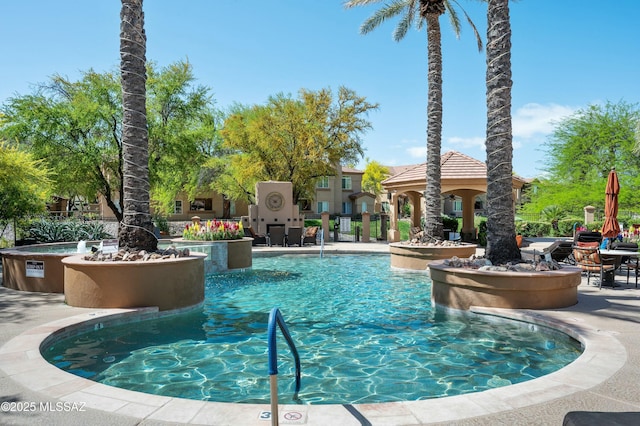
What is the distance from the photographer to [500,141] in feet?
32.1

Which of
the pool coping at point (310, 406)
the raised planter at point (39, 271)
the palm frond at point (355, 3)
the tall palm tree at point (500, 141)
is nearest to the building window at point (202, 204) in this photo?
the palm frond at point (355, 3)

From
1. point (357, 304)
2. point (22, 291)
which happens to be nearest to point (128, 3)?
point (22, 291)

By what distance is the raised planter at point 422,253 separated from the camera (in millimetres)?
14648

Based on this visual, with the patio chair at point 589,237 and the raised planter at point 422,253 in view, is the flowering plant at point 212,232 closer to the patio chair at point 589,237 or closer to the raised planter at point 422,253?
the raised planter at point 422,253

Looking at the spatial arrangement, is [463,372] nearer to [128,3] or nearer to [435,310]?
[435,310]

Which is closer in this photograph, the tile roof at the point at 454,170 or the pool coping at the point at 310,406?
the pool coping at the point at 310,406

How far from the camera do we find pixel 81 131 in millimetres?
24828

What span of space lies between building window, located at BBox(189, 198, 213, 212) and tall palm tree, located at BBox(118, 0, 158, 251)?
46.5 meters

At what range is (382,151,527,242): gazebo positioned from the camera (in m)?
22.7

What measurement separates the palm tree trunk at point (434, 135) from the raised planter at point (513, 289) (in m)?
6.82

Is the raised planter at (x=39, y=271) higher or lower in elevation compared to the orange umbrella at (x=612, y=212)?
lower

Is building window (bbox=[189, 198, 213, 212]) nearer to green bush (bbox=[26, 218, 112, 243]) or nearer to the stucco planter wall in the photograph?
green bush (bbox=[26, 218, 112, 243])

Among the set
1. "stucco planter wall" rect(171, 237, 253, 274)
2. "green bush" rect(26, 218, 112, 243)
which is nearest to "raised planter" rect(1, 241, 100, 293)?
"stucco planter wall" rect(171, 237, 253, 274)

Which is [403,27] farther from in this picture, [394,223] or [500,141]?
[500,141]
